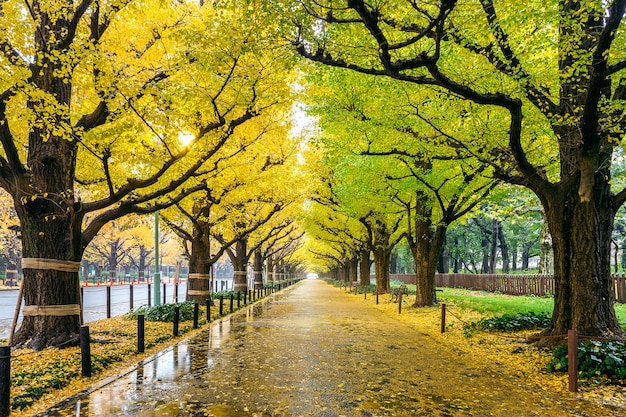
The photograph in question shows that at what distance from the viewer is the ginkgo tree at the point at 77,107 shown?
28.7 ft

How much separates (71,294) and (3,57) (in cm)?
500

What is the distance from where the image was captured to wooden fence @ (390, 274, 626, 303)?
747 inches

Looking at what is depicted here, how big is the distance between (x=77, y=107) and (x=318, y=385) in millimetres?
9425

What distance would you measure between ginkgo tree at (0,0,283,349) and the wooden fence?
17023 millimetres

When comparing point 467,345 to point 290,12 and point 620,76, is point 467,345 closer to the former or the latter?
point 620,76

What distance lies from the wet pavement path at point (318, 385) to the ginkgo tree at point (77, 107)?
3.19m

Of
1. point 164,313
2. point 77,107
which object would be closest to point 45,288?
point 77,107

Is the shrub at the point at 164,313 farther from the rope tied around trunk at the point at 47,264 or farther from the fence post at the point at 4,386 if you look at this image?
the fence post at the point at 4,386

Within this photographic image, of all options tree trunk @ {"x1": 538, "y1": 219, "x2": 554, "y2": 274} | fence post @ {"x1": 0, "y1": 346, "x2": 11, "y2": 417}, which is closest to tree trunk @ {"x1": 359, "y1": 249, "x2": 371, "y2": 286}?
tree trunk @ {"x1": 538, "y1": 219, "x2": 554, "y2": 274}

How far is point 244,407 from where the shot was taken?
19.1ft

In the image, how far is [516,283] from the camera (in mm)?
28312

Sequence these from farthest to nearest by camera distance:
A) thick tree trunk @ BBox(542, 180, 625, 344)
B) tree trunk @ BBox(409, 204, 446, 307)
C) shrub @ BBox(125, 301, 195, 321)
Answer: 1. tree trunk @ BBox(409, 204, 446, 307)
2. shrub @ BBox(125, 301, 195, 321)
3. thick tree trunk @ BBox(542, 180, 625, 344)

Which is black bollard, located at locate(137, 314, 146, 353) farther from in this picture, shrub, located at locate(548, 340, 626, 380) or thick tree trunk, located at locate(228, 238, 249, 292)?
thick tree trunk, located at locate(228, 238, 249, 292)

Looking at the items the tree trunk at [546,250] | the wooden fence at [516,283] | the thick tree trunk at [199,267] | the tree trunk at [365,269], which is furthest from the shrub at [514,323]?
the tree trunk at [365,269]
